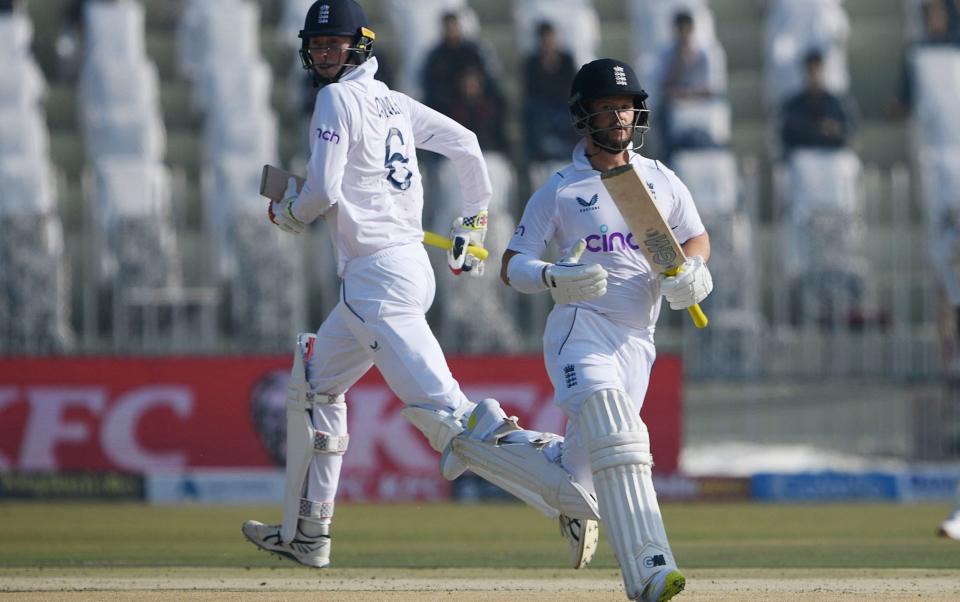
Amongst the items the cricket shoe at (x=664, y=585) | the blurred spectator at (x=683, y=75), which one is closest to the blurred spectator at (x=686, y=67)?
the blurred spectator at (x=683, y=75)

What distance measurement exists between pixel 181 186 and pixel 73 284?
120 centimetres

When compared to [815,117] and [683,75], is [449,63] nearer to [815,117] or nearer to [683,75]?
[683,75]

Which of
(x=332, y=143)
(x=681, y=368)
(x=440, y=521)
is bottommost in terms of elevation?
(x=440, y=521)

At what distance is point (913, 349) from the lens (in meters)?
12.9

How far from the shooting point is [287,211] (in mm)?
5965

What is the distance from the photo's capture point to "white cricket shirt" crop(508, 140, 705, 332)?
5355 mm

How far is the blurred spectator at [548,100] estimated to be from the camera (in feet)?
46.1

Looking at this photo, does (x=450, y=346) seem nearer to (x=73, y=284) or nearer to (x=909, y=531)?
(x=73, y=284)

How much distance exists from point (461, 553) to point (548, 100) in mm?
6921

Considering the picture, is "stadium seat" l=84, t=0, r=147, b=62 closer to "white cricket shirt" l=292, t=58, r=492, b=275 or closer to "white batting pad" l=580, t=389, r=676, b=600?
"white cricket shirt" l=292, t=58, r=492, b=275

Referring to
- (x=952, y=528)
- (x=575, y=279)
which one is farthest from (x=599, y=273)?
(x=952, y=528)

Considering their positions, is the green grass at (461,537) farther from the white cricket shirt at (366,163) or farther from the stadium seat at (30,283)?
the stadium seat at (30,283)

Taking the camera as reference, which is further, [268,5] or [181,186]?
[268,5]

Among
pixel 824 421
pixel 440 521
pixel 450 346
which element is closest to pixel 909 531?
pixel 440 521
